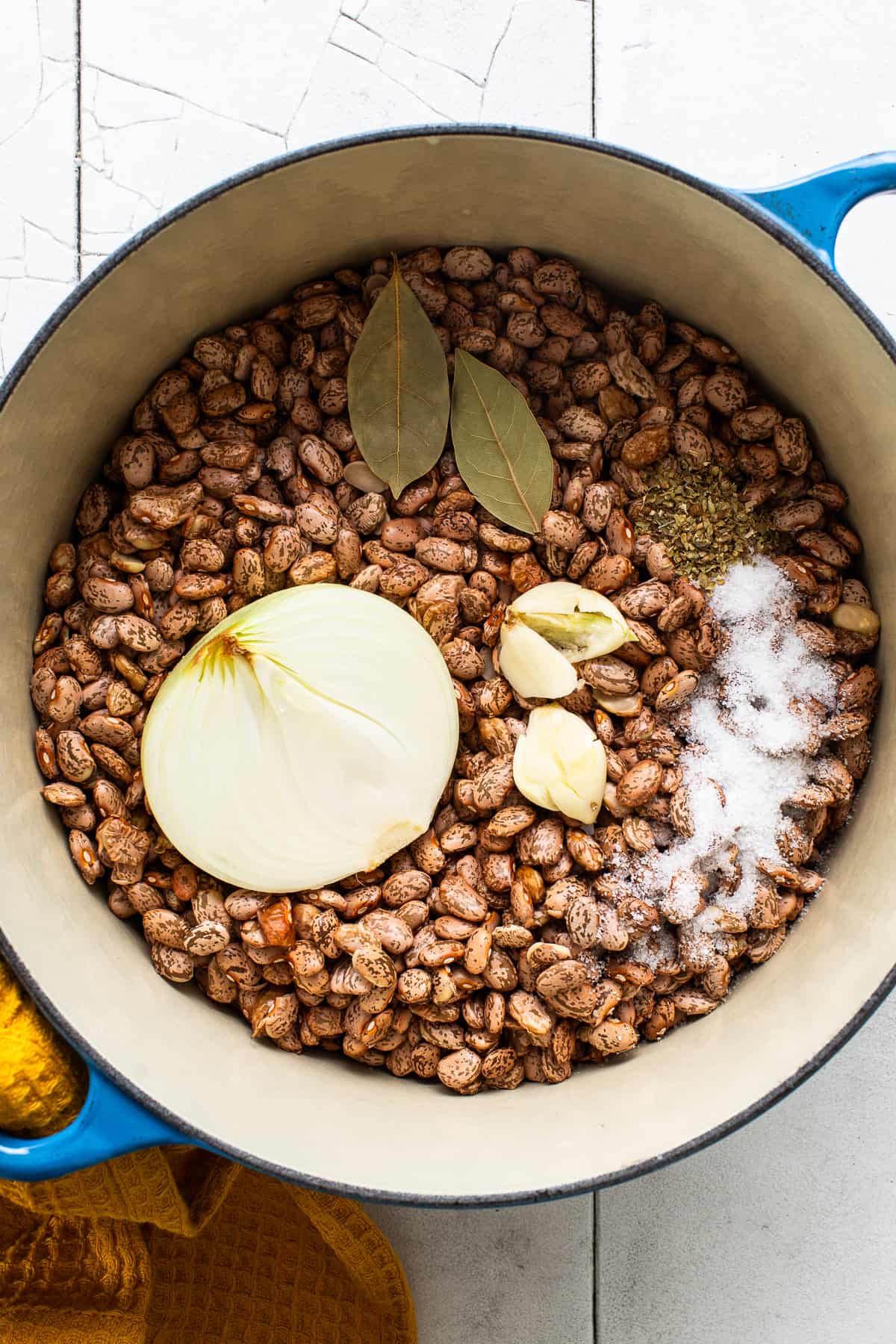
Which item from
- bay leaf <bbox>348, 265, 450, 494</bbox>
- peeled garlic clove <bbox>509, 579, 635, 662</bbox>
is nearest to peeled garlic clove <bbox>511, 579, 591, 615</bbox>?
peeled garlic clove <bbox>509, 579, 635, 662</bbox>

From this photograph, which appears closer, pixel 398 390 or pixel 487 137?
pixel 487 137

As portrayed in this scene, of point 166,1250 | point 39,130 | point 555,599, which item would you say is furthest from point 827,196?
point 166,1250

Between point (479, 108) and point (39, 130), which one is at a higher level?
point (479, 108)

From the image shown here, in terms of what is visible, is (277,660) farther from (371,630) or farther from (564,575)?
(564,575)

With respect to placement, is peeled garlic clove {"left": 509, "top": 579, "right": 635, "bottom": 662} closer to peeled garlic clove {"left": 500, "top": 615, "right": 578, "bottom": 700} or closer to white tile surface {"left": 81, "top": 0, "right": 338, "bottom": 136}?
peeled garlic clove {"left": 500, "top": 615, "right": 578, "bottom": 700}

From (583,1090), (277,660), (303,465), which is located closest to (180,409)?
(303,465)

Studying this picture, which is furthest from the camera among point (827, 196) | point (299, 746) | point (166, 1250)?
point (166, 1250)

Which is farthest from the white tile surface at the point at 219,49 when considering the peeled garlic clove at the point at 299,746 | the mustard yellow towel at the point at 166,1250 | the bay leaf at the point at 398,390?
the mustard yellow towel at the point at 166,1250

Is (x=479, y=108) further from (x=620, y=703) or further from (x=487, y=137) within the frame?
(x=620, y=703)

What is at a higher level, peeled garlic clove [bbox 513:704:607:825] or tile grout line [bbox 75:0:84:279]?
tile grout line [bbox 75:0:84:279]
